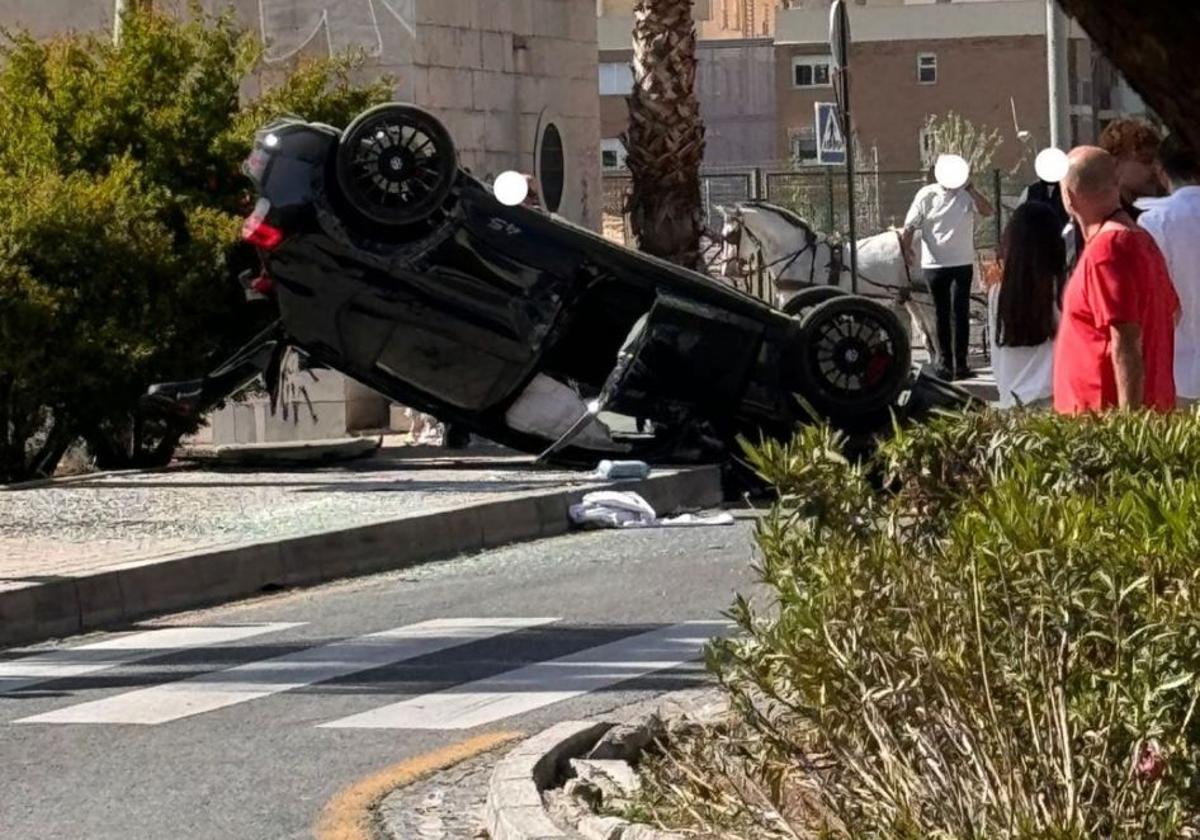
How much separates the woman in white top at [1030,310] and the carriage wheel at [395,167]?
5.61 m

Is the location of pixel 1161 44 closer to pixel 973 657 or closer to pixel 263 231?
pixel 973 657

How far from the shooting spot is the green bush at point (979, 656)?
521 centimetres

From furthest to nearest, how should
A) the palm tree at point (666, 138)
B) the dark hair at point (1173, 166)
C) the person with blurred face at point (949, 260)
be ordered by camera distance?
the palm tree at point (666, 138) < the person with blurred face at point (949, 260) < the dark hair at point (1173, 166)

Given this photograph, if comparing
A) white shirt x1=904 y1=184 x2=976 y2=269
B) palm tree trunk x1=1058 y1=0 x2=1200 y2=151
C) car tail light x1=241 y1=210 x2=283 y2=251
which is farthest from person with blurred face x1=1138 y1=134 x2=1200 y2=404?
white shirt x1=904 y1=184 x2=976 y2=269

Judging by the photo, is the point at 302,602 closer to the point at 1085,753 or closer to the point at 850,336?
the point at 850,336

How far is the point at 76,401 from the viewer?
55.0ft

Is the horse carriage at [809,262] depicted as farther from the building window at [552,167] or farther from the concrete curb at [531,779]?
the concrete curb at [531,779]

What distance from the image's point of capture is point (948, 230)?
2442 cm

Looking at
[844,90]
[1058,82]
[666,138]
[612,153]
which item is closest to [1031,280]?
[844,90]

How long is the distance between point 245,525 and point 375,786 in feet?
20.7

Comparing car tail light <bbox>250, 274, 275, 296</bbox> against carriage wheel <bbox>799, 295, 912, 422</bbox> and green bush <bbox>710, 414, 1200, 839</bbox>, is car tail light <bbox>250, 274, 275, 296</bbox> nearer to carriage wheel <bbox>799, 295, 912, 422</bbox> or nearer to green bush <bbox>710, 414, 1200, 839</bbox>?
carriage wheel <bbox>799, 295, 912, 422</bbox>

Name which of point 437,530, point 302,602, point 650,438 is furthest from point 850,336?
point 302,602

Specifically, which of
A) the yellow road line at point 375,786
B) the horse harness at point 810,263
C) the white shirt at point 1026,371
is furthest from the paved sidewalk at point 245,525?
the horse harness at point 810,263

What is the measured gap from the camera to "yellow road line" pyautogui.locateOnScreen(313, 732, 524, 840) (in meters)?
7.29
